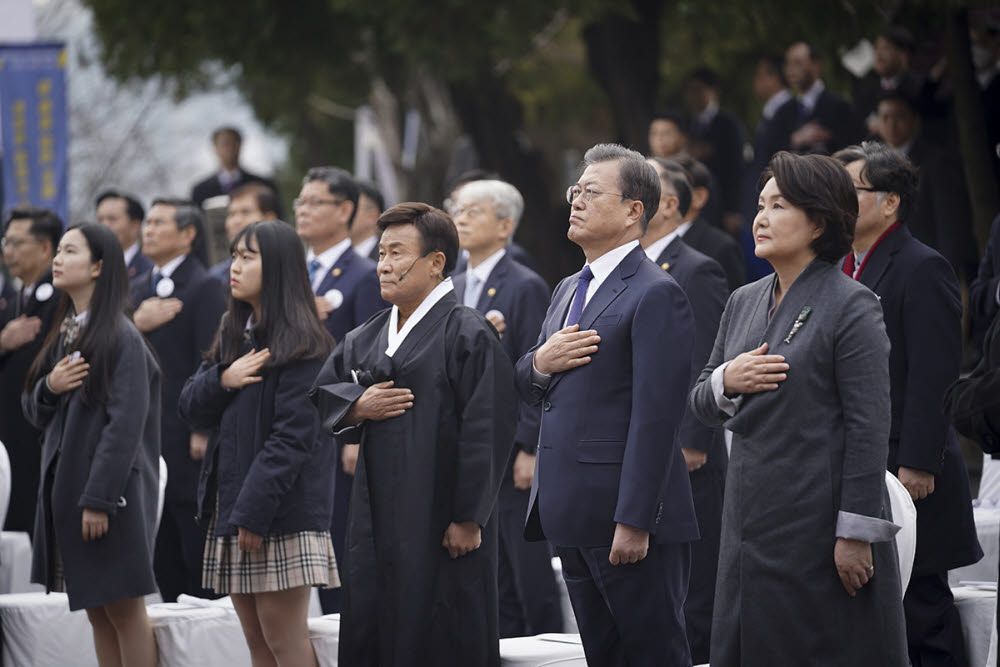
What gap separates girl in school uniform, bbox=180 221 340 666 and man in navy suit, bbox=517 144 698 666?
1.10 meters

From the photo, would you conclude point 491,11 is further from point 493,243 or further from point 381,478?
point 381,478

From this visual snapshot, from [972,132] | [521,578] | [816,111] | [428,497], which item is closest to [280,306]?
[428,497]

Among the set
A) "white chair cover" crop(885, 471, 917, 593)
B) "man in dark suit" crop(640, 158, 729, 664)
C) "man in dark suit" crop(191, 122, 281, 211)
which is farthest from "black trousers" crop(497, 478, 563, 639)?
"man in dark suit" crop(191, 122, 281, 211)

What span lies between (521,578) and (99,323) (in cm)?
238

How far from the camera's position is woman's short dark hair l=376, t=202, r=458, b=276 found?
5207mm

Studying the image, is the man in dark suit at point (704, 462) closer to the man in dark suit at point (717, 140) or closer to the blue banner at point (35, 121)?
the man in dark suit at point (717, 140)

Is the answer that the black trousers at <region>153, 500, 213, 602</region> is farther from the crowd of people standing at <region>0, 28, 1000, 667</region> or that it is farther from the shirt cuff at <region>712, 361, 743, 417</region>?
the shirt cuff at <region>712, 361, 743, 417</region>

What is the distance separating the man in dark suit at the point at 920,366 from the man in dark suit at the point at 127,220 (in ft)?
16.9

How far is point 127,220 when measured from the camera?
9.00 metres

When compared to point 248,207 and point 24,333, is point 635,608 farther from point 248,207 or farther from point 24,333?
point 24,333

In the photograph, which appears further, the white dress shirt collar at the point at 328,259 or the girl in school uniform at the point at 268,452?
the white dress shirt collar at the point at 328,259

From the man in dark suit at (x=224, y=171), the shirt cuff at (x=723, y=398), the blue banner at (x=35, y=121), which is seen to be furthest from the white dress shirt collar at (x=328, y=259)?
the blue banner at (x=35, y=121)

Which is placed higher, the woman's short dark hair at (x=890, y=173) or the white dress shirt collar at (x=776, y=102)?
the white dress shirt collar at (x=776, y=102)

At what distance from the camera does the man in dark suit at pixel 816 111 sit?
32.2 feet
